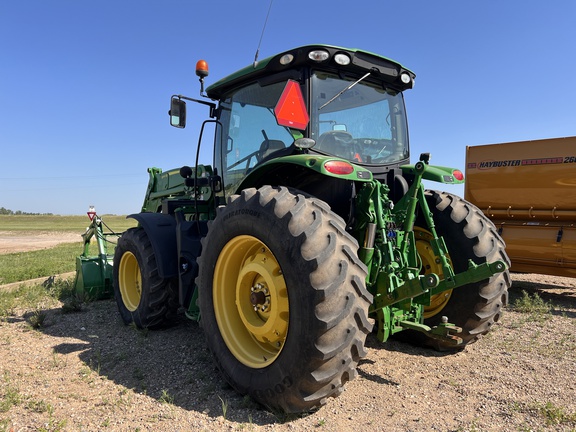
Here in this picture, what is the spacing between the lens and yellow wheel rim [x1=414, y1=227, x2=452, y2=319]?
3.77 m

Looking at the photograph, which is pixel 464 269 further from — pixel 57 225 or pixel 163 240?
pixel 57 225

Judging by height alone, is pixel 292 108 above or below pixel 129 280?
above

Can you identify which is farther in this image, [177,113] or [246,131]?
[177,113]

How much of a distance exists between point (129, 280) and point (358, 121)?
11.2 ft

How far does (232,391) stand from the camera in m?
3.03

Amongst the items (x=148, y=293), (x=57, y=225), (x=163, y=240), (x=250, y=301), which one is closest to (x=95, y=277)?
(x=148, y=293)

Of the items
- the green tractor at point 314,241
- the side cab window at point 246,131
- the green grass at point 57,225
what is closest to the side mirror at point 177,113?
the green tractor at point 314,241

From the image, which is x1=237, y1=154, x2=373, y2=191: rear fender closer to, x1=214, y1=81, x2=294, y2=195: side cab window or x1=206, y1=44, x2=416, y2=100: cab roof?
x1=214, y1=81, x2=294, y2=195: side cab window

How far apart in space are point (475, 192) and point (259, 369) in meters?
6.17

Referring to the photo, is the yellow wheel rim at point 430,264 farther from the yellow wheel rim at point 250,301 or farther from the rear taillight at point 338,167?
the yellow wheel rim at point 250,301

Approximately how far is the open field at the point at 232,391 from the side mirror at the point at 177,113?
7.43 ft

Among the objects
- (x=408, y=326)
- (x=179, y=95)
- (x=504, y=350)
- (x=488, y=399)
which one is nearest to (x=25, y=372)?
(x=179, y=95)

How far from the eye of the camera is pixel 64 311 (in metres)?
5.32

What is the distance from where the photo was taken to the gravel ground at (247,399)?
255 cm
